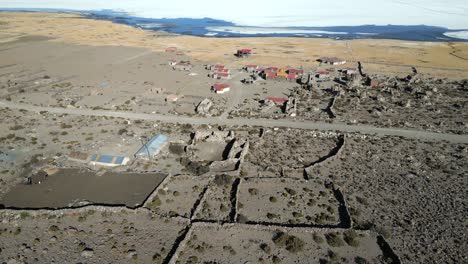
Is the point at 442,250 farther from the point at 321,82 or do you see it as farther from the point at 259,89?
the point at 321,82

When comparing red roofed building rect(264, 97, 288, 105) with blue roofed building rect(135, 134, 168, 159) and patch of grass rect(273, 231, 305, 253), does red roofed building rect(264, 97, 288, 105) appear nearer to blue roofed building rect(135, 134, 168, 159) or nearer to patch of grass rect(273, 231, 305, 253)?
blue roofed building rect(135, 134, 168, 159)

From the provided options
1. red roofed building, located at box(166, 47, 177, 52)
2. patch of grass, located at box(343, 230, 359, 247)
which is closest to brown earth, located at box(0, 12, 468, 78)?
red roofed building, located at box(166, 47, 177, 52)

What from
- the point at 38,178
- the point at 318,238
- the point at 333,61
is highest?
the point at 333,61

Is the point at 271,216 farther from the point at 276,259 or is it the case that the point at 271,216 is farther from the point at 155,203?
the point at 155,203

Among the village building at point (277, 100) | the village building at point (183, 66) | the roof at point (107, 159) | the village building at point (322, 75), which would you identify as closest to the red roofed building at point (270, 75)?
the village building at point (322, 75)

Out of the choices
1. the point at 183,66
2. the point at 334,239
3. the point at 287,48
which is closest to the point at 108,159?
the point at 334,239

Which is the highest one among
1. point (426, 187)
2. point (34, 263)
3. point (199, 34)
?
point (199, 34)

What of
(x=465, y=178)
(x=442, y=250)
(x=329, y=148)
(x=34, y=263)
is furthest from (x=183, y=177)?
(x=465, y=178)
